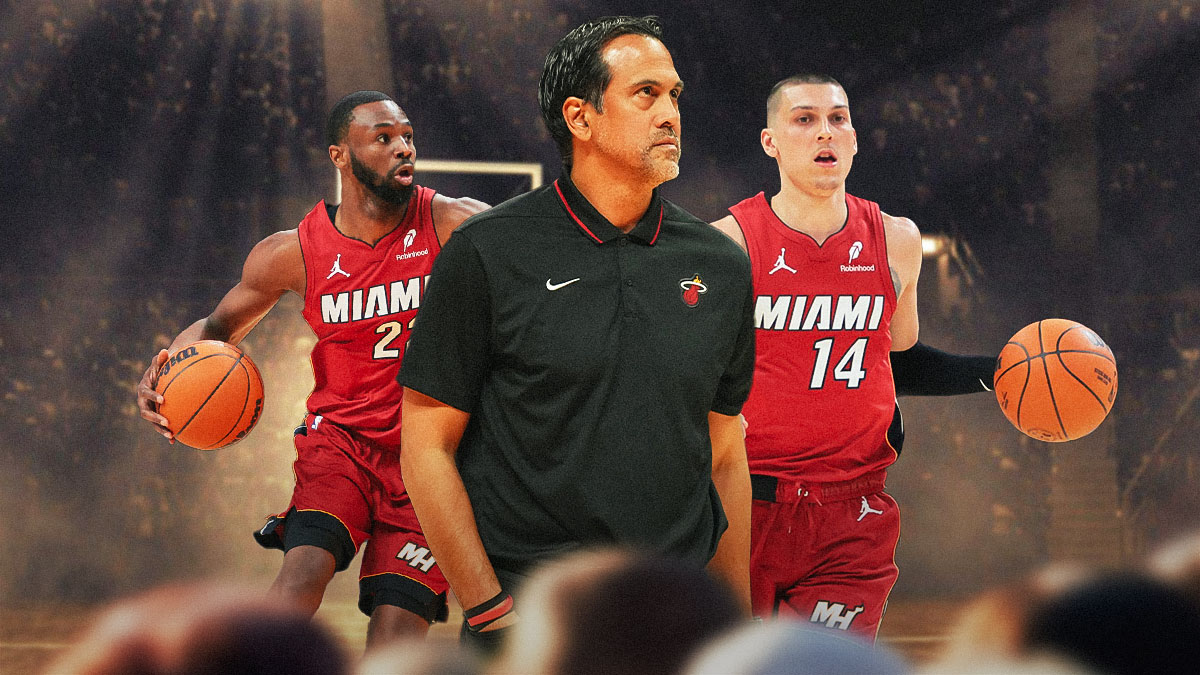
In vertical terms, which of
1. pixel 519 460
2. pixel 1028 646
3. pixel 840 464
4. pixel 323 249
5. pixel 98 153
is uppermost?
A: pixel 98 153

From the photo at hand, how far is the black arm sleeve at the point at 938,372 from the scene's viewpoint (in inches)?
121

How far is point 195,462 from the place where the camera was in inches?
260

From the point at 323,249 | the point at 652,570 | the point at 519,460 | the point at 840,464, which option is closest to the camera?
the point at 652,570

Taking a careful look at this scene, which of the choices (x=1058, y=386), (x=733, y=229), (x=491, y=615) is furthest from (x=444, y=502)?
(x=1058, y=386)

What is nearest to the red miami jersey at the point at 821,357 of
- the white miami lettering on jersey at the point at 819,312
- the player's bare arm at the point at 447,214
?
the white miami lettering on jersey at the point at 819,312

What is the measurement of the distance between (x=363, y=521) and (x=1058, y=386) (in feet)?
6.34

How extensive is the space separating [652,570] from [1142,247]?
283 inches

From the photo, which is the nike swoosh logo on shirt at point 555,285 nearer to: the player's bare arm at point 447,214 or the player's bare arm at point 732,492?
the player's bare arm at point 732,492

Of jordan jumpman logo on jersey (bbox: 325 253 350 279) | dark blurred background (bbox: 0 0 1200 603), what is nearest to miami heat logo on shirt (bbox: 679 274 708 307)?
jordan jumpman logo on jersey (bbox: 325 253 350 279)

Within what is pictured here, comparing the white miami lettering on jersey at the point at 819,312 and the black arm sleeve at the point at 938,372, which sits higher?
the white miami lettering on jersey at the point at 819,312

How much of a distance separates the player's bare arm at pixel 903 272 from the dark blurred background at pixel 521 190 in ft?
12.6

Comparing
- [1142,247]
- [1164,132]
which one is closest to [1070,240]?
[1142,247]

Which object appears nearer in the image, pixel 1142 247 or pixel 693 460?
pixel 693 460

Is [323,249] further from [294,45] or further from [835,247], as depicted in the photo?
[294,45]
